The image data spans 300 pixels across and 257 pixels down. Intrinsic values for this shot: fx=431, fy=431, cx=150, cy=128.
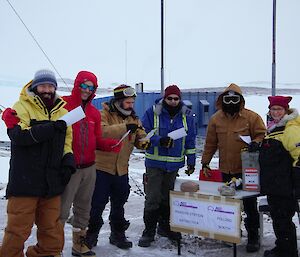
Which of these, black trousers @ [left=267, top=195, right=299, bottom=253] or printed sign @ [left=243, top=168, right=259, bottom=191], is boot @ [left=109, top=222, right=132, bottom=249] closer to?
printed sign @ [left=243, top=168, right=259, bottom=191]

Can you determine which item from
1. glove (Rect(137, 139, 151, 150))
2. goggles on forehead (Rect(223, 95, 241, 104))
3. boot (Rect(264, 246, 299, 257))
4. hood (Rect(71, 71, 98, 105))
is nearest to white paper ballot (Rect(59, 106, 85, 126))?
hood (Rect(71, 71, 98, 105))

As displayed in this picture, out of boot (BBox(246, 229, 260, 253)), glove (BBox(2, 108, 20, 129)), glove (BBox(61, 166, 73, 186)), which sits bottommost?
boot (BBox(246, 229, 260, 253))

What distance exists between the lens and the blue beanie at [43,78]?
3279 millimetres

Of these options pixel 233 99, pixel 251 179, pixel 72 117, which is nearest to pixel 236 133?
pixel 233 99

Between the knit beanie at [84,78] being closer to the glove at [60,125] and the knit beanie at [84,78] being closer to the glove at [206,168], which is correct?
the glove at [60,125]

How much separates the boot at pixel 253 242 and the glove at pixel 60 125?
Answer: 2.21 m

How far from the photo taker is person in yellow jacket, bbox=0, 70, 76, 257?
3174 millimetres

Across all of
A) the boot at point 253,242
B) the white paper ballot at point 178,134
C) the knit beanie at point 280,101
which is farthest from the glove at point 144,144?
the boot at point 253,242

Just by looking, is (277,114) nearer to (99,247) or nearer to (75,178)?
(75,178)

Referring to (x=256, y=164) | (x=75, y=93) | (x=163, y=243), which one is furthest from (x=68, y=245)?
(x=256, y=164)

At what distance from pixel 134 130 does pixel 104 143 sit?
0.34 m

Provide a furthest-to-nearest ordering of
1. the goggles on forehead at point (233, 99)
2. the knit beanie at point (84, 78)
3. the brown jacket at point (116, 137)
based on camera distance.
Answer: the goggles on forehead at point (233, 99) < the brown jacket at point (116, 137) < the knit beanie at point (84, 78)

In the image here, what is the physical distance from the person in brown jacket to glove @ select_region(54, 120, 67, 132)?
1759 millimetres

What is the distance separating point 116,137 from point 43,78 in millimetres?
1024
